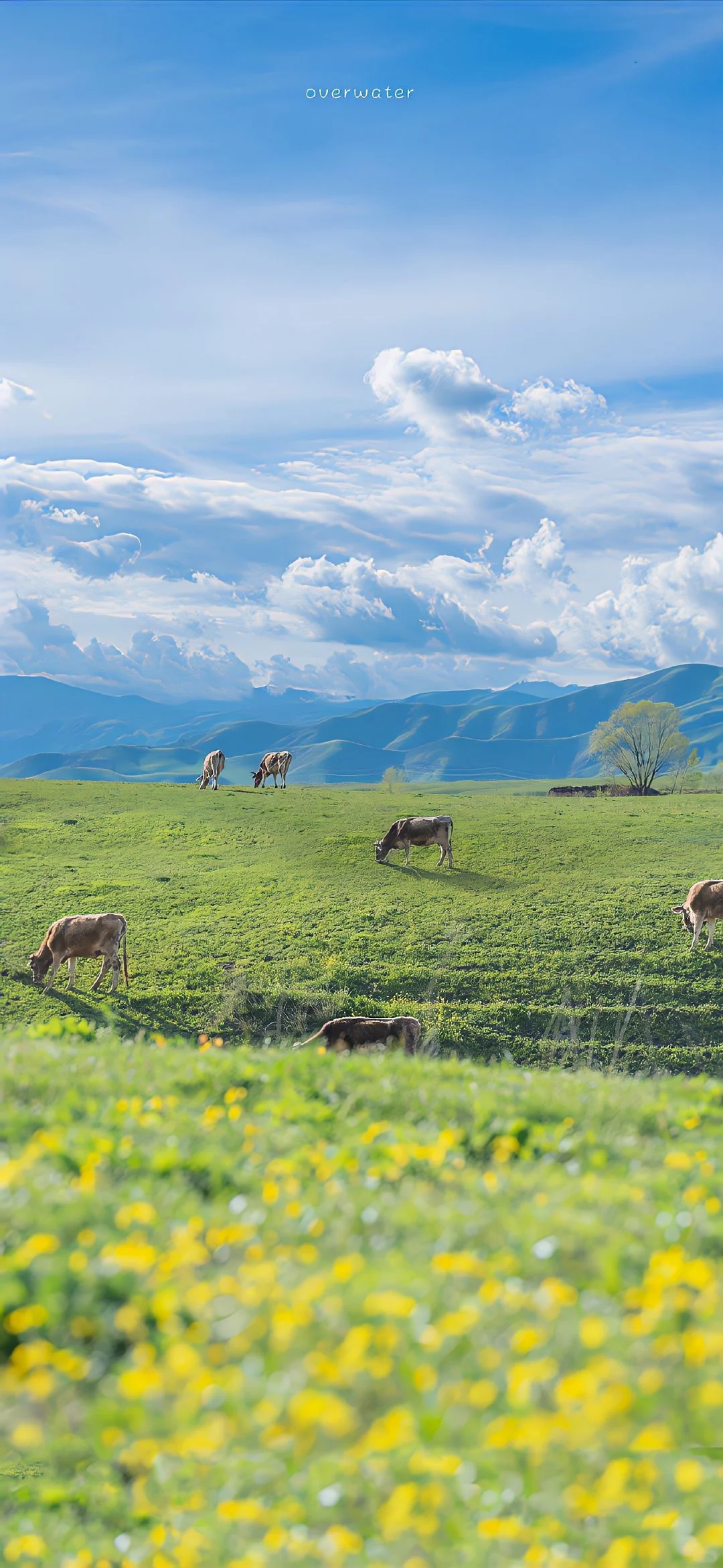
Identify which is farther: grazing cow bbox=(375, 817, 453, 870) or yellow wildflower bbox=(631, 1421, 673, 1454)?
grazing cow bbox=(375, 817, 453, 870)

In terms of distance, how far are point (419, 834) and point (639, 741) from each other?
64.8m

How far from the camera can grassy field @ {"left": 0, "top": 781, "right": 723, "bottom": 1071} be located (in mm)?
27516

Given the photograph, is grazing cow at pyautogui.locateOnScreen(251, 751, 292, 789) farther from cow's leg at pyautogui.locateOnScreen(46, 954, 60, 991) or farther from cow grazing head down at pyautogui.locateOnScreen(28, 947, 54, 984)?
cow's leg at pyautogui.locateOnScreen(46, 954, 60, 991)

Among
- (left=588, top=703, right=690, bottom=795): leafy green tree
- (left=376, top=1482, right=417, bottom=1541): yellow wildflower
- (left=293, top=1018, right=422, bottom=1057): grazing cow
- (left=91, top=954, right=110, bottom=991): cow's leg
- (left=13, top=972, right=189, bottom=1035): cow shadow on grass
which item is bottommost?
(left=13, top=972, right=189, bottom=1035): cow shadow on grass

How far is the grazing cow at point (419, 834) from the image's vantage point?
143ft

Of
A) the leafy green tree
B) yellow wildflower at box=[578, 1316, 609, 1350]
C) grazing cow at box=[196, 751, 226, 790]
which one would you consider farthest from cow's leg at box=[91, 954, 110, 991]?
the leafy green tree

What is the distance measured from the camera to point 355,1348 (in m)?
5.45

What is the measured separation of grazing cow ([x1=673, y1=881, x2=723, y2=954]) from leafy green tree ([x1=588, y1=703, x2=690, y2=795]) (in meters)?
69.3

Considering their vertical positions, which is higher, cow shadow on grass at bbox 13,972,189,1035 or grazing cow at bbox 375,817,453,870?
grazing cow at bbox 375,817,453,870

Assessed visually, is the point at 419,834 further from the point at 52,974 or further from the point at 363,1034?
the point at 363,1034

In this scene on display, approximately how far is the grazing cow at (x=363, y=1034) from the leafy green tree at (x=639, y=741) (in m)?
83.8

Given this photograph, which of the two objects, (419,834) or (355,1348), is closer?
(355,1348)

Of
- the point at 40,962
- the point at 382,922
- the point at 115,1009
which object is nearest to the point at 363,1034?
the point at 115,1009

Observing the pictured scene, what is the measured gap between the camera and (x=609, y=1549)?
16.5ft
